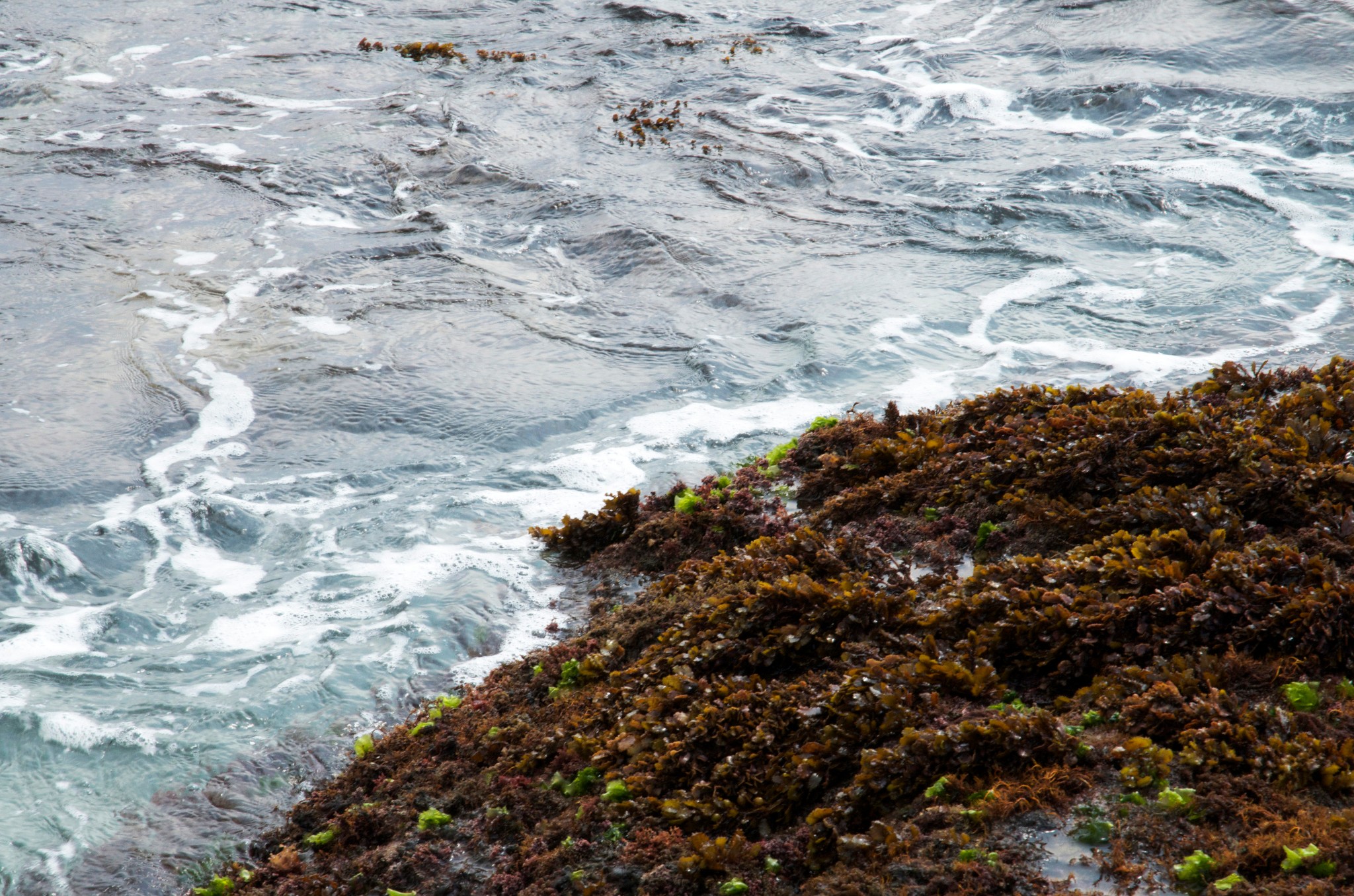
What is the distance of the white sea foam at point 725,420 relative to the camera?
8688mm

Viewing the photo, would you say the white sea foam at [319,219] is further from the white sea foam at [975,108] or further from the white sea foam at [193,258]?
the white sea foam at [975,108]

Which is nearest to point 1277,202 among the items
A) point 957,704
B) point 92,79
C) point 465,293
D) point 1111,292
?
A: point 1111,292

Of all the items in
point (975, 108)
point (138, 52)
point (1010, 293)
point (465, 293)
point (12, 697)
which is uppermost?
point (975, 108)

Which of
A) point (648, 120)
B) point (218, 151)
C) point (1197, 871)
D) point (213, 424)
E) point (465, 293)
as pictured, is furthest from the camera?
point (648, 120)

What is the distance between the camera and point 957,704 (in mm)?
3912

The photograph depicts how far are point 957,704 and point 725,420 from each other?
17.1 feet

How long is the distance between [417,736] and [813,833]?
7.92 ft

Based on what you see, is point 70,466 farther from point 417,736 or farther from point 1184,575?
point 1184,575

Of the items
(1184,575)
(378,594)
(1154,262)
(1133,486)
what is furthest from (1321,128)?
(378,594)

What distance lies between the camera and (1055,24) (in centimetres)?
1794

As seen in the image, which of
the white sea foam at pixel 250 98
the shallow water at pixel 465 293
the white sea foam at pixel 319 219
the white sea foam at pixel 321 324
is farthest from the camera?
the white sea foam at pixel 250 98

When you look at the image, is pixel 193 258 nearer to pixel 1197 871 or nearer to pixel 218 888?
pixel 218 888

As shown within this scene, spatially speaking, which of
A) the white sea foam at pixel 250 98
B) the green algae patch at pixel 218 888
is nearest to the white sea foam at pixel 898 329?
the green algae patch at pixel 218 888

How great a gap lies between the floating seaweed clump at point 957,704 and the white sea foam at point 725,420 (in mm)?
2496
